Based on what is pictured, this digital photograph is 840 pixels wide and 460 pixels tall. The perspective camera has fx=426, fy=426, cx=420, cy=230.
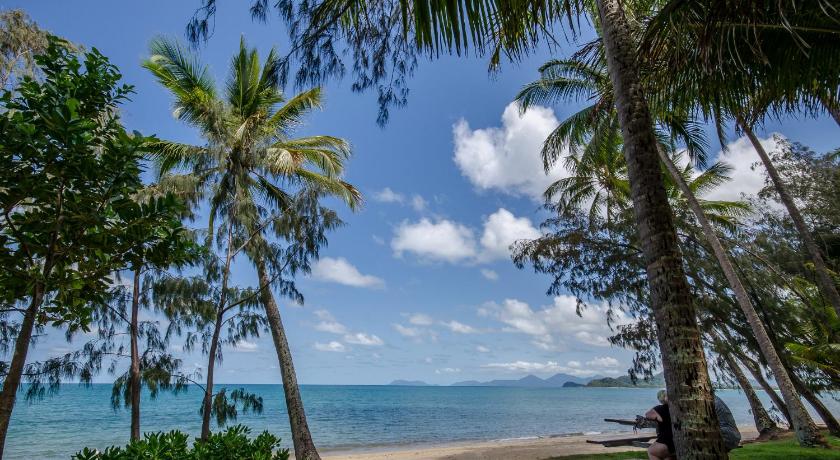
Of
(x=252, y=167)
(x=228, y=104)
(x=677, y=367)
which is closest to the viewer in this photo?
(x=677, y=367)

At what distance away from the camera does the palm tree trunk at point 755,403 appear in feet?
42.7

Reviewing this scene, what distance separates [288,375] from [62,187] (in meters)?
7.21

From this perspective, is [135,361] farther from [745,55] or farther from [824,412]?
[824,412]

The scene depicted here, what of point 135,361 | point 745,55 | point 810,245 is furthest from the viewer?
point 810,245

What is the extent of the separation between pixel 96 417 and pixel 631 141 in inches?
1823

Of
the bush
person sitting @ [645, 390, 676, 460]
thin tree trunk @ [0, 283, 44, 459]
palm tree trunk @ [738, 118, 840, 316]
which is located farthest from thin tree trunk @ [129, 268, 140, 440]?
palm tree trunk @ [738, 118, 840, 316]

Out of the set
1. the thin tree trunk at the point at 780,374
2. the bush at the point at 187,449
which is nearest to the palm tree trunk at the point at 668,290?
the bush at the point at 187,449

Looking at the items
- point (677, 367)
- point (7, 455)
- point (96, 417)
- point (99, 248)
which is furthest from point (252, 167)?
point (96, 417)

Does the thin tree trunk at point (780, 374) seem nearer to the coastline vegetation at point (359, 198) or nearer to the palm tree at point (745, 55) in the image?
the coastline vegetation at point (359, 198)

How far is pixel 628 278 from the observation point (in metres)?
13.6

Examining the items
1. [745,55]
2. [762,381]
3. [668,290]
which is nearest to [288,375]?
[668,290]

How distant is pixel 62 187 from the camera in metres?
3.43

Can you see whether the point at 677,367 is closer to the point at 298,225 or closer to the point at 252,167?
the point at 298,225

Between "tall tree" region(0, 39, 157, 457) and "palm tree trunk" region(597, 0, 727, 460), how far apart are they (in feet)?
13.3
